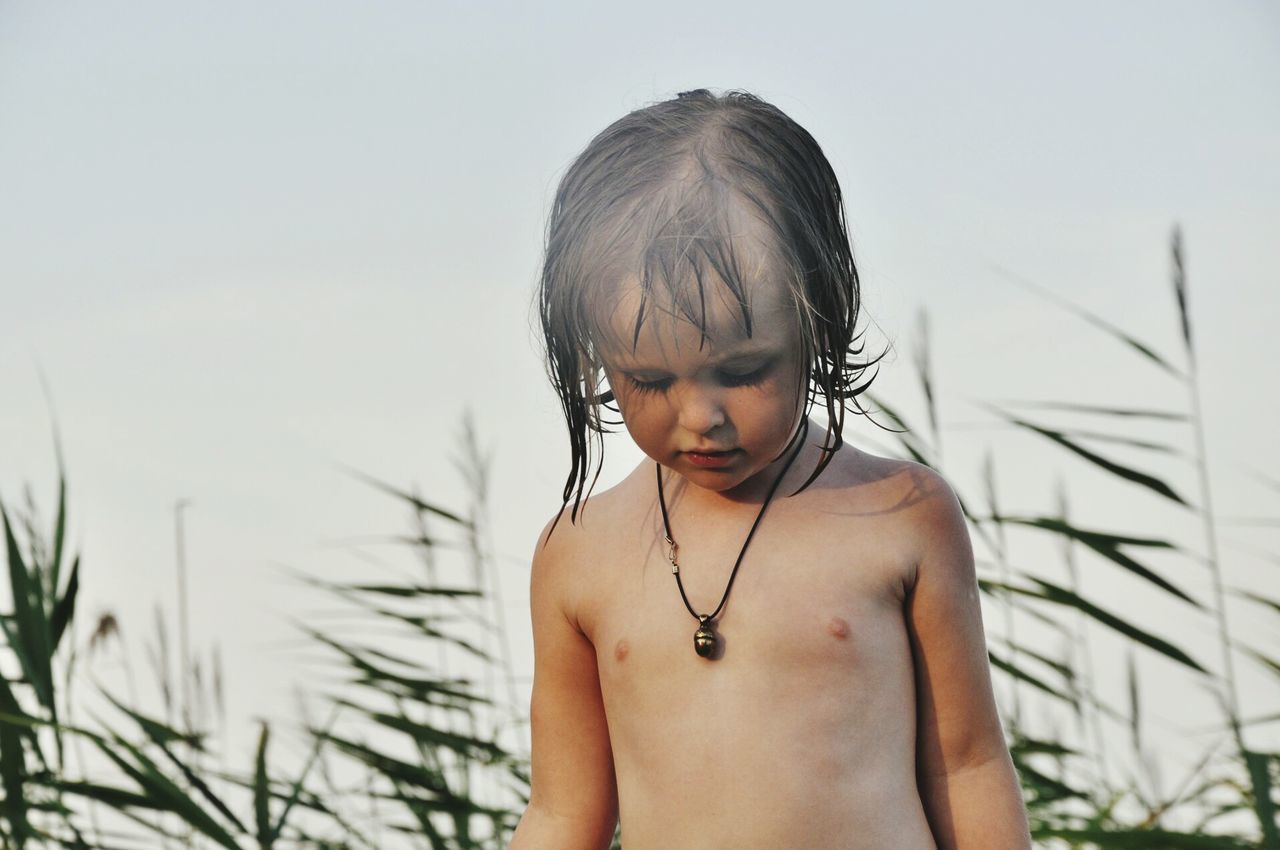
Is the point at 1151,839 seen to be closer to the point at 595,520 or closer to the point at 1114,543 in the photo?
the point at 1114,543

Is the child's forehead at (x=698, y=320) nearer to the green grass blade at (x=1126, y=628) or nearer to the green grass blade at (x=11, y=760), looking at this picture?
the green grass blade at (x=1126, y=628)

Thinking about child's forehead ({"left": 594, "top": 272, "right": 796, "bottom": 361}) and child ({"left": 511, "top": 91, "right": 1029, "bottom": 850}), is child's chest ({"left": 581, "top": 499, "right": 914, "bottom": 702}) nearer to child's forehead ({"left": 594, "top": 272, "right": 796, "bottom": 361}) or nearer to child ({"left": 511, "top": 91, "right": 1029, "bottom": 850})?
child ({"left": 511, "top": 91, "right": 1029, "bottom": 850})

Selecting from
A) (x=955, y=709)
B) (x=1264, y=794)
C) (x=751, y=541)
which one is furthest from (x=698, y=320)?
(x=1264, y=794)

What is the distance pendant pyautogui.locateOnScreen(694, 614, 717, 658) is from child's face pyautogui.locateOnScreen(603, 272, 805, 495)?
0.48 ft

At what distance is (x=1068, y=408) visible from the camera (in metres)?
2.08

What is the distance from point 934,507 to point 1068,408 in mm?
730

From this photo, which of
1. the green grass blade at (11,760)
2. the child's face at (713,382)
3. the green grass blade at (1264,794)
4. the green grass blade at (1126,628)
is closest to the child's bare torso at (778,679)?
the child's face at (713,382)

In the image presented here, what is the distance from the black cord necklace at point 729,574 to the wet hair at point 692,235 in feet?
0.11

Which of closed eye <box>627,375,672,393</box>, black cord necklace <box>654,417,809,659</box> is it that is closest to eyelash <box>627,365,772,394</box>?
closed eye <box>627,375,672,393</box>

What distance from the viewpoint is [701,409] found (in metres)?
1.28

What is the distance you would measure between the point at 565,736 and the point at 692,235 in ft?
1.82

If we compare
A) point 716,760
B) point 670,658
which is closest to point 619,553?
point 670,658

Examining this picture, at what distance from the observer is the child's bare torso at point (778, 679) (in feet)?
4.44

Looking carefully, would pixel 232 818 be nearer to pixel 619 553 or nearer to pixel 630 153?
pixel 619 553
